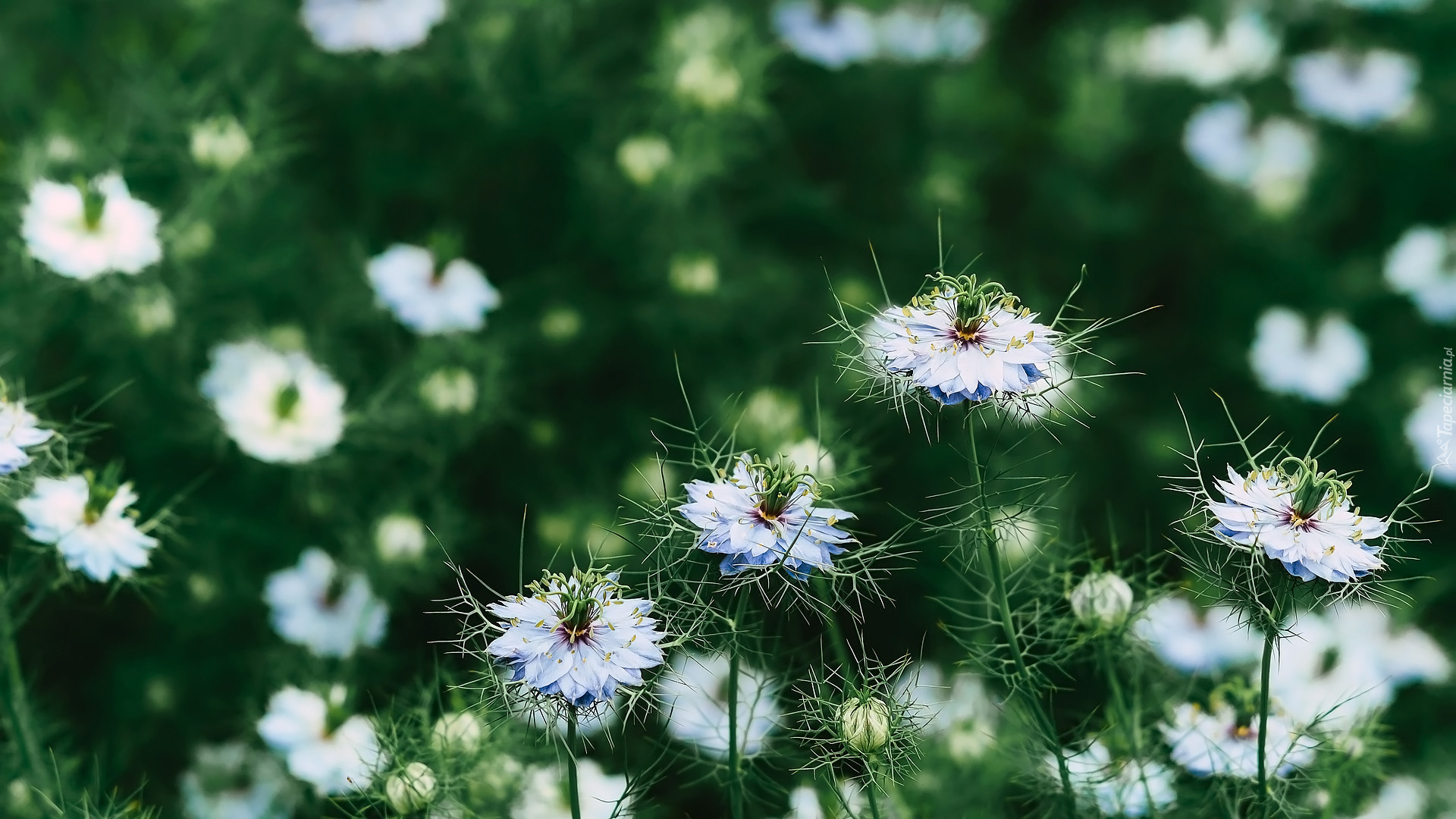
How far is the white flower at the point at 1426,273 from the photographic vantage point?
220cm

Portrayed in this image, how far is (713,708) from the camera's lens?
1468 mm

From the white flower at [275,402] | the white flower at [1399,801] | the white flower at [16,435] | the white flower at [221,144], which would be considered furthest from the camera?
the white flower at [221,144]

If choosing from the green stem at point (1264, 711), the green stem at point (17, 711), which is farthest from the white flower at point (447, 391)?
the green stem at point (1264, 711)

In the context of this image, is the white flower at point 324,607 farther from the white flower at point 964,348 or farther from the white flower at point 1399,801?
the white flower at point 1399,801

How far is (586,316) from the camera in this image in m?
1.95

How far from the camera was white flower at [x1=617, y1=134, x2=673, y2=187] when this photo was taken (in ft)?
5.92

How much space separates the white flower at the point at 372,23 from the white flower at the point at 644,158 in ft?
1.28

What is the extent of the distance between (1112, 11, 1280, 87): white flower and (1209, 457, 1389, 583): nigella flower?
5.96 ft

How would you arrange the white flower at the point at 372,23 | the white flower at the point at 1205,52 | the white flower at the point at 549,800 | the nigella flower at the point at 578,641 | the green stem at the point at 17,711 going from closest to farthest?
the nigella flower at the point at 578,641 → the green stem at the point at 17,711 → the white flower at the point at 549,800 → the white flower at the point at 372,23 → the white flower at the point at 1205,52

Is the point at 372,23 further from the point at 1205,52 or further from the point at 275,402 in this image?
the point at 1205,52

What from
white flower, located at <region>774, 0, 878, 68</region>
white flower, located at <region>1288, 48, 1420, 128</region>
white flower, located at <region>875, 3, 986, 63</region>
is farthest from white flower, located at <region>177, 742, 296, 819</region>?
white flower, located at <region>1288, 48, 1420, 128</region>

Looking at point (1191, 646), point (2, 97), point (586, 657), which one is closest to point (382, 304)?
point (2, 97)

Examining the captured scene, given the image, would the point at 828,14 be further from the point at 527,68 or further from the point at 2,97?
the point at 2,97

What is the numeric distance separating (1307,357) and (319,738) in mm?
1738
